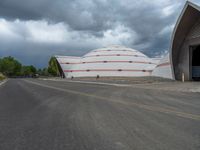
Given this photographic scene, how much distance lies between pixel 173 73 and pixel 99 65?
34983 millimetres

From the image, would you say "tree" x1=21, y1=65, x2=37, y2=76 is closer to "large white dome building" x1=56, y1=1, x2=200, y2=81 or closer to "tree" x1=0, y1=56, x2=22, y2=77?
"tree" x1=0, y1=56, x2=22, y2=77

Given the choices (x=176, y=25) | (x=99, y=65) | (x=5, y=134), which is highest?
(x=176, y=25)

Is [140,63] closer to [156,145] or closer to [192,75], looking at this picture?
[192,75]

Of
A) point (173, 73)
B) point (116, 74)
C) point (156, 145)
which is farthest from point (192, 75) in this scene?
point (156, 145)

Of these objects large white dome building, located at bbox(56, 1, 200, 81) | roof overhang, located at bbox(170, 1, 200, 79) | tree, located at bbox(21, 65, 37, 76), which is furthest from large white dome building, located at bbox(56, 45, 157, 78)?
tree, located at bbox(21, 65, 37, 76)

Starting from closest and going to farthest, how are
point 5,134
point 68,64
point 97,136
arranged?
point 97,136 → point 5,134 → point 68,64

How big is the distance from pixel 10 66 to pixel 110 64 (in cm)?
10327

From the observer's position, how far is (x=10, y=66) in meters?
151

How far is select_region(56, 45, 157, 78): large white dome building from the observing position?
70.6 metres

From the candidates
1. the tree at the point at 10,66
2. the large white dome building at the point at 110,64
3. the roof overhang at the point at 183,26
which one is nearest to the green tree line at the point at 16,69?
the tree at the point at 10,66

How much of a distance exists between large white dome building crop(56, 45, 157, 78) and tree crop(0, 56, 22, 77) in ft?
258

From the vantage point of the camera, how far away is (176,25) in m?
37.2

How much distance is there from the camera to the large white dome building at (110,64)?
70.6 metres

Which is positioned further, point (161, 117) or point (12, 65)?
point (12, 65)
